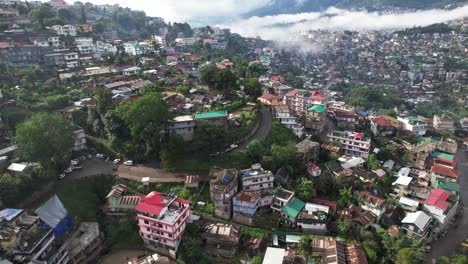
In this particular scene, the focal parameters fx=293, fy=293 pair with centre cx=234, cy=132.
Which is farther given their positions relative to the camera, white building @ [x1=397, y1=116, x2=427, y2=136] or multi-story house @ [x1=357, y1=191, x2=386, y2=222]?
white building @ [x1=397, y1=116, x2=427, y2=136]

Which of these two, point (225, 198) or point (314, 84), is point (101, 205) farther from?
point (314, 84)

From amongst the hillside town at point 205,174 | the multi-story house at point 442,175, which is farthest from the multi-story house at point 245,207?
the multi-story house at point 442,175

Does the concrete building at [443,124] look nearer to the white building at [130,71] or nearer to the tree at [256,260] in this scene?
the tree at [256,260]

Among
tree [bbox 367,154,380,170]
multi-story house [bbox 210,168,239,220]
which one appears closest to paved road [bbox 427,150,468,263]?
tree [bbox 367,154,380,170]

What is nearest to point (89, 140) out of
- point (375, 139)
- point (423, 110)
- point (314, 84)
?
point (375, 139)

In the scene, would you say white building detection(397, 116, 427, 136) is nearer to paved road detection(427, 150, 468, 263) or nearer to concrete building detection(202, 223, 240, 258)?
paved road detection(427, 150, 468, 263)

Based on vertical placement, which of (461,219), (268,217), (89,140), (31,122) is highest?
(31,122)

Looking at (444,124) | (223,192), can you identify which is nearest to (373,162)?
(223,192)
